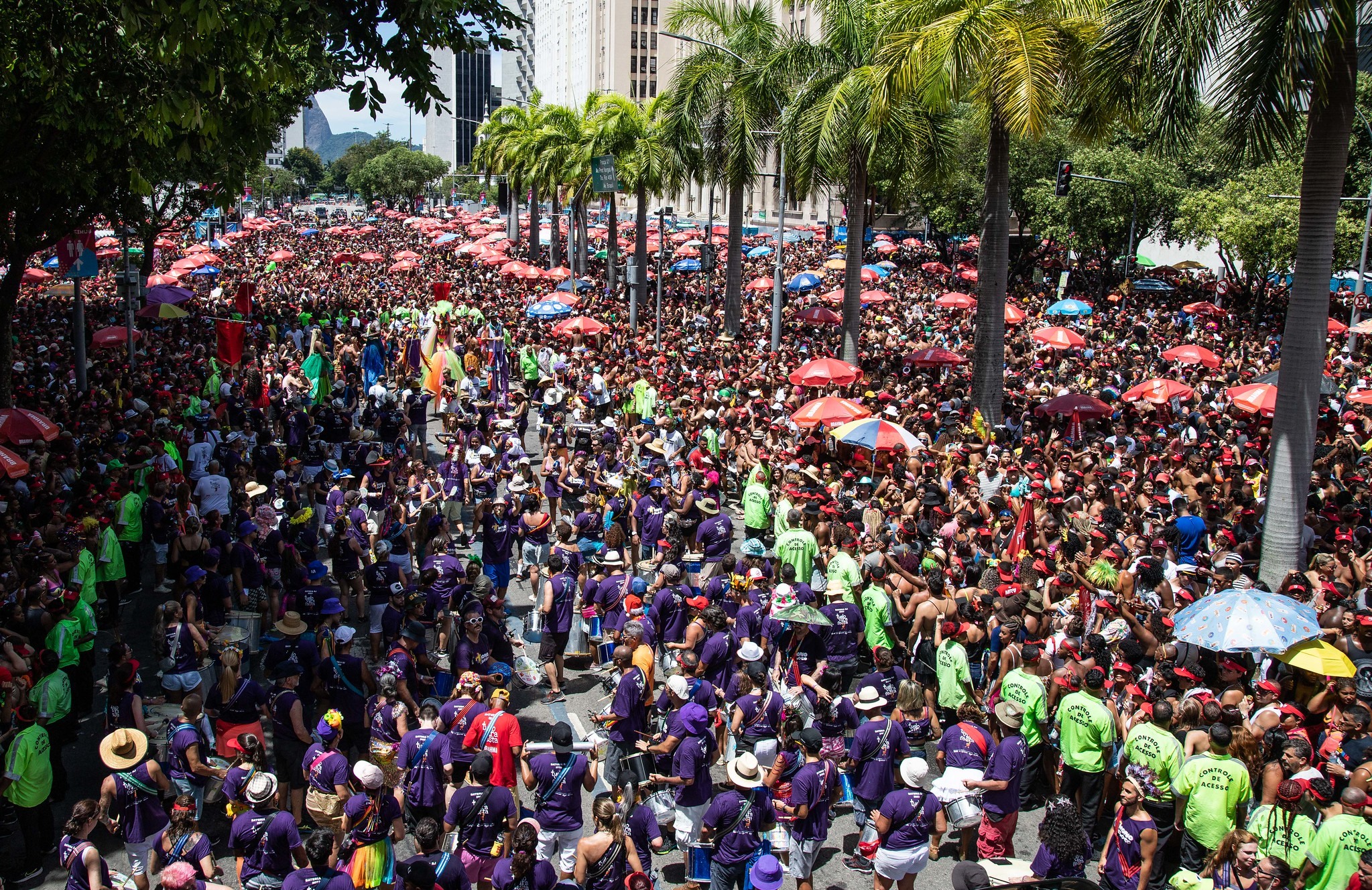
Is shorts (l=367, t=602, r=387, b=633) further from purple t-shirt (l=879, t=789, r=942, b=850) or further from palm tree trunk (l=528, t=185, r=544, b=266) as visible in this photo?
palm tree trunk (l=528, t=185, r=544, b=266)

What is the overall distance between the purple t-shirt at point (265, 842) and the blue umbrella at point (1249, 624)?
20.4 feet

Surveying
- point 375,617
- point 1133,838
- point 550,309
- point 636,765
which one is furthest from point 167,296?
point 1133,838

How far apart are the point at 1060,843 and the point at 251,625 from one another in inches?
308

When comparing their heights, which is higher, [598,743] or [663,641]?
[598,743]

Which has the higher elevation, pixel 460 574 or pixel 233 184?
pixel 233 184

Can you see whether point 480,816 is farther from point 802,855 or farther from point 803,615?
point 803,615

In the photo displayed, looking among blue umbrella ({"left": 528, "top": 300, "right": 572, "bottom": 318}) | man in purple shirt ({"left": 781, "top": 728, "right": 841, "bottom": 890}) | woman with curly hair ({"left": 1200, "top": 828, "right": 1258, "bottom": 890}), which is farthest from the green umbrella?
blue umbrella ({"left": 528, "top": 300, "right": 572, "bottom": 318})

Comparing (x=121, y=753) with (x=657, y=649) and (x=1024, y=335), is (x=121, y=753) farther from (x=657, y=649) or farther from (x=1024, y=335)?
(x=1024, y=335)

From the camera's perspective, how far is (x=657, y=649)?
1130 cm

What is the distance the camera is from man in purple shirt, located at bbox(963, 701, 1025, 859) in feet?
24.1

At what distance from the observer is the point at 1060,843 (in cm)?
665

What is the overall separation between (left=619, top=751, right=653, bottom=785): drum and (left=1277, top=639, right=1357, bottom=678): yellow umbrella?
4813 millimetres

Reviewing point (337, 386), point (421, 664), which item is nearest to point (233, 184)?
point (421, 664)

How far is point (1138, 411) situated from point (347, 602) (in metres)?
14.2
